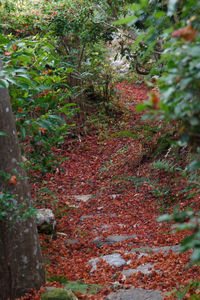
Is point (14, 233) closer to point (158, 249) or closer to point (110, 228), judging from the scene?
point (158, 249)

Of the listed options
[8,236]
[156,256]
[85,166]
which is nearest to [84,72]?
[85,166]

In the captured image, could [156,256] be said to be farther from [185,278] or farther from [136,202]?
[136,202]

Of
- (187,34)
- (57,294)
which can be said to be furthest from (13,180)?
(187,34)

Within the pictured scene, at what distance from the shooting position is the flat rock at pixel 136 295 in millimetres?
3164

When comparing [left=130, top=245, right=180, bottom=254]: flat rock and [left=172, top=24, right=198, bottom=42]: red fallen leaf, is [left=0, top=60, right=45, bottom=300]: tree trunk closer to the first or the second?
[left=130, top=245, right=180, bottom=254]: flat rock

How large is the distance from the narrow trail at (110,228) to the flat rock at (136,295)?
21 mm

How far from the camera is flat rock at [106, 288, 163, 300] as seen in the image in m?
3.16

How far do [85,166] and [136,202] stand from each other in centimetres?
269

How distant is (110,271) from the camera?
13.0 ft

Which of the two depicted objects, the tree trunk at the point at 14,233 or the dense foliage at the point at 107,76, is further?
the tree trunk at the point at 14,233

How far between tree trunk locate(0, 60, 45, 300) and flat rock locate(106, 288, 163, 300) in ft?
2.69

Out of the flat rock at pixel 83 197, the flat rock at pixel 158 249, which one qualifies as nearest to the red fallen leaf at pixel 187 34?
the flat rock at pixel 158 249

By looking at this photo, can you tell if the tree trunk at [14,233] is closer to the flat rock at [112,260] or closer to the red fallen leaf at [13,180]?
the red fallen leaf at [13,180]

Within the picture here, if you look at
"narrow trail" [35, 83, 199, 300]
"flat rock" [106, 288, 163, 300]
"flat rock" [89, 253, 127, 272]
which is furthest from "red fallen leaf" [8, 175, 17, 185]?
"flat rock" [89, 253, 127, 272]
